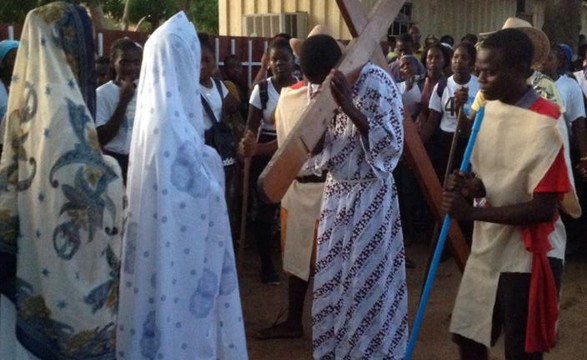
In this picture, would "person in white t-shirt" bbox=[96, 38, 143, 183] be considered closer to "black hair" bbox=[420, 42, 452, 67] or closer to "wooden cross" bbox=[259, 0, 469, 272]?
"wooden cross" bbox=[259, 0, 469, 272]

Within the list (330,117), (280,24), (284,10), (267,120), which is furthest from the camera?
(284,10)

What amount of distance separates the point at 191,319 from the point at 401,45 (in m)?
7.34

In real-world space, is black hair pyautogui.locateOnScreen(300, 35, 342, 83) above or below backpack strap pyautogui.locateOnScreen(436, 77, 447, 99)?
above

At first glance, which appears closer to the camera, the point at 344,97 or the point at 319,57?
the point at 344,97

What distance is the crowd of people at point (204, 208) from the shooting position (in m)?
2.64

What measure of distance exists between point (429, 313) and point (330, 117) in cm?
256

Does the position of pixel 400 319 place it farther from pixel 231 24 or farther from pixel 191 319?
pixel 231 24

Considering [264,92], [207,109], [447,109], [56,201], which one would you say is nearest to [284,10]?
[447,109]

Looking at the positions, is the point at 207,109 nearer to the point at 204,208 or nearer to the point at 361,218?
the point at 361,218

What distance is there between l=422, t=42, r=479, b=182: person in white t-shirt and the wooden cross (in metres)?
1.92

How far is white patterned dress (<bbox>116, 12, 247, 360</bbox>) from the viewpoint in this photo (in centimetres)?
301

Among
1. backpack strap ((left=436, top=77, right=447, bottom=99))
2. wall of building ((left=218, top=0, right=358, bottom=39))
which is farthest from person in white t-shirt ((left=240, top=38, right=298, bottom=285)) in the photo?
wall of building ((left=218, top=0, right=358, bottom=39))

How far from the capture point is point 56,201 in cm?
259

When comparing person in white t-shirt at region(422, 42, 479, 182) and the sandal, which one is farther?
person in white t-shirt at region(422, 42, 479, 182)
